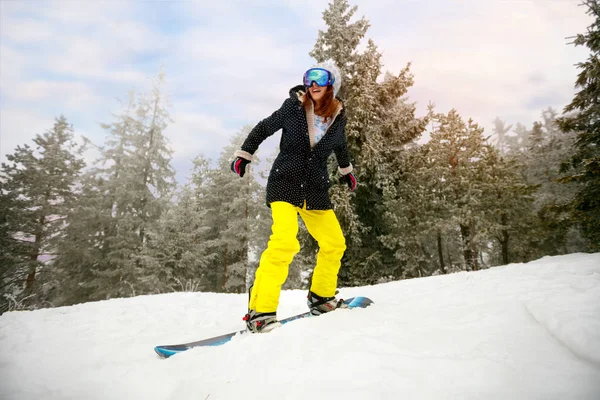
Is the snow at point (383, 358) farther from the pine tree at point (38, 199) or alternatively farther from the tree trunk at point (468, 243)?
the pine tree at point (38, 199)

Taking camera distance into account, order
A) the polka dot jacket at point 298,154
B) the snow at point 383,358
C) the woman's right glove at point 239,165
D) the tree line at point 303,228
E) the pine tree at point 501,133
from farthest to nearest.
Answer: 1. the pine tree at point 501,133
2. the tree line at point 303,228
3. the woman's right glove at point 239,165
4. the polka dot jacket at point 298,154
5. the snow at point 383,358

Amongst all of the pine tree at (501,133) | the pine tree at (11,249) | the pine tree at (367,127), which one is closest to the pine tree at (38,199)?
the pine tree at (11,249)

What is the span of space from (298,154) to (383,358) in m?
1.86

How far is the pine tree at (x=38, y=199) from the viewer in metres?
15.0

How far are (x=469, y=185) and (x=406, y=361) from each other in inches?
519

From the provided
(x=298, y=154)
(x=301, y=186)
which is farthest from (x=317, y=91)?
(x=301, y=186)

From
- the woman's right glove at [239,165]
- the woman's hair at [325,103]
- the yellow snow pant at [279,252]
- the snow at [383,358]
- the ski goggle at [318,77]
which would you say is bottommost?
the snow at [383,358]

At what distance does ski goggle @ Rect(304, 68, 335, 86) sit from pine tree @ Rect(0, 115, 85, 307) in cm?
1885

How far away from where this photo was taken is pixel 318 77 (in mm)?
2688

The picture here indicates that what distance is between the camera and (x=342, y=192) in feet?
38.3

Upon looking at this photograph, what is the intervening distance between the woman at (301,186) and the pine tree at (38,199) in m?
18.2

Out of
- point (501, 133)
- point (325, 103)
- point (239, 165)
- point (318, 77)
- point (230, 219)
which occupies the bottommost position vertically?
point (239, 165)

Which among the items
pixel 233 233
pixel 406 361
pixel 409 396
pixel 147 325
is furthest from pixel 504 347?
pixel 233 233

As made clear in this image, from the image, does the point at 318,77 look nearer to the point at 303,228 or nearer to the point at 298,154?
the point at 298,154
